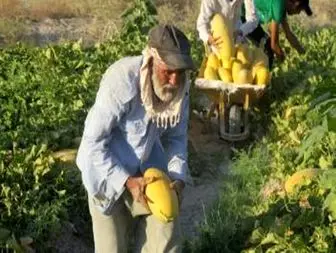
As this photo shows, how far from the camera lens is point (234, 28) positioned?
8.24m

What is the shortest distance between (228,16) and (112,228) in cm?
405

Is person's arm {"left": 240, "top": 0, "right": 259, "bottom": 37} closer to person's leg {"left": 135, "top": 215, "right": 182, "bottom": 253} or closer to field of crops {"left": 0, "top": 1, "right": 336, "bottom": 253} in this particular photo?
field of crops {"left": 0, "top": 1, "right": 336, "bottom": 253}

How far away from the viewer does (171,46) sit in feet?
13.2

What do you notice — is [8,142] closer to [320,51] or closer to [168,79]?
[168,79]

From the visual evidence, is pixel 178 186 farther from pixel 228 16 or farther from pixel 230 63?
pixel 228 16

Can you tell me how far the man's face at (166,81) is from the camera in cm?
405

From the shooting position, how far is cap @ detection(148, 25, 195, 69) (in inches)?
157

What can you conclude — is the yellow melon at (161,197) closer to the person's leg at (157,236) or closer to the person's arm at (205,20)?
the person's leg at (157,236)

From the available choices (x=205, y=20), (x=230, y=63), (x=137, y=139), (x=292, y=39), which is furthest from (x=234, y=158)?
(x=137, y=139)

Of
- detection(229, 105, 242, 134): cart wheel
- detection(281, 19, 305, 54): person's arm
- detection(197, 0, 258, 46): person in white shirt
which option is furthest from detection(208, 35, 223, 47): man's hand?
detection(281, 19, 305, 54): person's arm

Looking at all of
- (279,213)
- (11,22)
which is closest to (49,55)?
(279,213)

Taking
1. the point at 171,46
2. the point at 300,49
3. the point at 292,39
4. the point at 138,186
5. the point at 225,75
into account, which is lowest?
the point at 138,186

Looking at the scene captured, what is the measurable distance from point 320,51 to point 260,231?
4413 mm

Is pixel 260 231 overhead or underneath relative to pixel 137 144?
underneath
